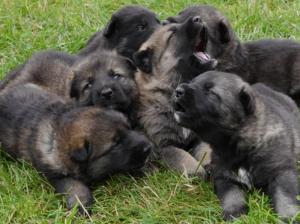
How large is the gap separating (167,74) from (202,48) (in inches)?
14.3

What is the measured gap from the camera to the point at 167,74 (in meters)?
5.52

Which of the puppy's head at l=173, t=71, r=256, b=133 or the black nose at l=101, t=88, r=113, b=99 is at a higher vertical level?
the puppy's head at l=173, t=71, r=256, b=133

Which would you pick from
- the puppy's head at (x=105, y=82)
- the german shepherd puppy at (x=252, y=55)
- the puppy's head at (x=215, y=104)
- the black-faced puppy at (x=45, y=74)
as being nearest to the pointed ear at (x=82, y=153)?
the puppy's head at (x=105, y=82)

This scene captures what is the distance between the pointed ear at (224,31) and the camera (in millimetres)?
5859

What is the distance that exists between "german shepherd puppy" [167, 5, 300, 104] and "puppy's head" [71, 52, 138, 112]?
75 centimetres

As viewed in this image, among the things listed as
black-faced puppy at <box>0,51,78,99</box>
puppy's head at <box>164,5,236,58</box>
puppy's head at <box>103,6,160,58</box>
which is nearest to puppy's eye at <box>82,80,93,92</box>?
black-faced puppy at <box>0,51,78,99</box>

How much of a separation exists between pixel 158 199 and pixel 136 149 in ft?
1.34

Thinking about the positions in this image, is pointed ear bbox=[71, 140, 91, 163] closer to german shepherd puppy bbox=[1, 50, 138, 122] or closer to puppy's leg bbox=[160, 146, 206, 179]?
german shepherd puppy bbox=[1, 50, 138, 122]

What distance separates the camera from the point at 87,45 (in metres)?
6.52

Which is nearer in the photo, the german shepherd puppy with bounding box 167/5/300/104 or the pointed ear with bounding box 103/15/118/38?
the german shepherd puppy with bounding box 167/5/300/104

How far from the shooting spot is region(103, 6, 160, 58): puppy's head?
6184mm

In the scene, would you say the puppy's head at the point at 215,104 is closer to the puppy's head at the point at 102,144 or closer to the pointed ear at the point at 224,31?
the puppy's head at the point at 102,144

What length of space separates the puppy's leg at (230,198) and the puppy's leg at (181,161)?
0.94 ft

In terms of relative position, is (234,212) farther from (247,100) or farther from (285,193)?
(247,100)
